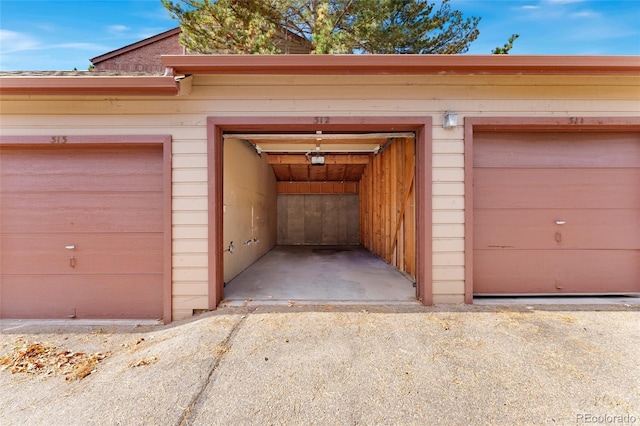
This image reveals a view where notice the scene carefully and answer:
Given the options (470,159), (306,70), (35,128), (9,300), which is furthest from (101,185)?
(470,159)

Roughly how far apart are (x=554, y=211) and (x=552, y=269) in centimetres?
68

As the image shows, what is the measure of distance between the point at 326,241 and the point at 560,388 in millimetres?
8300

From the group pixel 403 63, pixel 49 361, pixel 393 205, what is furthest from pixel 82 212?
pixel 393 205

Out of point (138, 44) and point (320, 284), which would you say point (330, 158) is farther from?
point (138, 44)

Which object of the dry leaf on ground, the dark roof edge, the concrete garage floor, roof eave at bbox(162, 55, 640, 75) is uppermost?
the dark roof edge

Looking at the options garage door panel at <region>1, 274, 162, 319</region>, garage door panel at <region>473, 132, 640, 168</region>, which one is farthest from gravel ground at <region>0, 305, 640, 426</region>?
garage door panel at <region>473, 132, 640, 168</region>

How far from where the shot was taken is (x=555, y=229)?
3.12 meters

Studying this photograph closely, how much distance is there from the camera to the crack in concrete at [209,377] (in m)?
1.55

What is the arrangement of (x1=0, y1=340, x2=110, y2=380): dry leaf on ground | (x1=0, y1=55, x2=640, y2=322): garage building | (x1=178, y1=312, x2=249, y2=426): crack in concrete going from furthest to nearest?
(x1=0, y1=55, x2=640, y2=322): garage building
(x1=0, y1=340, x2=110, y2=380): dry leaf on ground
(x1=178, y1=312, x2=249, y2=426): crack in concrete

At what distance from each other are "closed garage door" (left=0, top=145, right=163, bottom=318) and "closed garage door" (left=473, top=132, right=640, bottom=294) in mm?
3800

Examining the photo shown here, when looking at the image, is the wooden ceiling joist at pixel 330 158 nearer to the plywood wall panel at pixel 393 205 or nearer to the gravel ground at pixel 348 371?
the plywood wall panel at pixel 393 205

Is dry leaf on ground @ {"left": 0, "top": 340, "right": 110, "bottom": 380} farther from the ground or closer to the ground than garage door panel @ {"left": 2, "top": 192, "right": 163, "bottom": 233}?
closer to the ground

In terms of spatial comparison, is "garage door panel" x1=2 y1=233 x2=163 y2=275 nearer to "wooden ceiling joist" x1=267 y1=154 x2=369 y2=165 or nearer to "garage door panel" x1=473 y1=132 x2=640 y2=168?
"garage door panel" x1=473 y1=132 x2=640 y2=168

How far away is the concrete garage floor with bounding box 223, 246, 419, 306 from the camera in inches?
125
